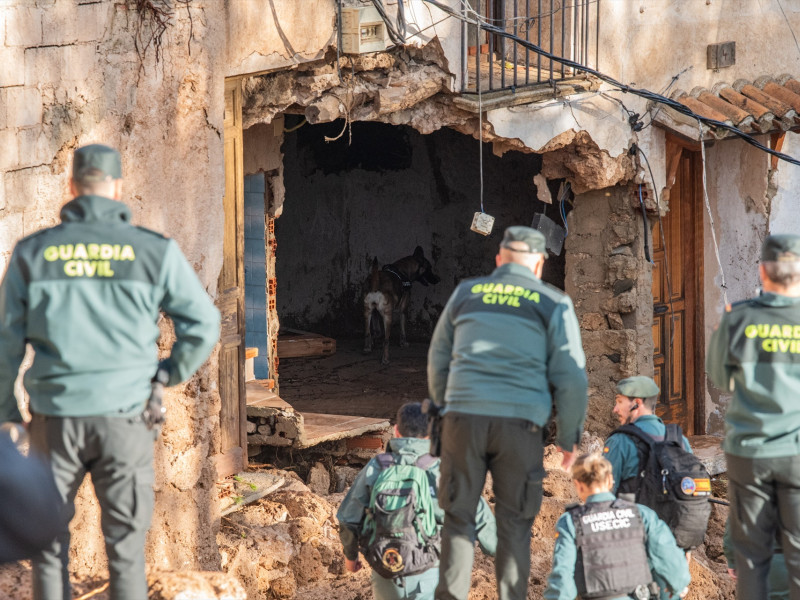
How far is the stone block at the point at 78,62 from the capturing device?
631 centimetres

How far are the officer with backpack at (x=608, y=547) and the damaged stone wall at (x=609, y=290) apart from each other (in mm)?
5356

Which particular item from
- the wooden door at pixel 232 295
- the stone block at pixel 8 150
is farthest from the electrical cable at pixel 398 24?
the stone block at pixel 8 150

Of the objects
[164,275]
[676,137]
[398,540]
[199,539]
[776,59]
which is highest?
[776,59]

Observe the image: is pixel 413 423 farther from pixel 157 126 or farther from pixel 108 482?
pixel 157 126

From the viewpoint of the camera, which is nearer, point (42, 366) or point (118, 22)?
point (42, 366)

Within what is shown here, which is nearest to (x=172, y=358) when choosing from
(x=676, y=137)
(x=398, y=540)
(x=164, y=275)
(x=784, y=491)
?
(x=164, y=275)

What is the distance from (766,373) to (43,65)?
4.19 meters

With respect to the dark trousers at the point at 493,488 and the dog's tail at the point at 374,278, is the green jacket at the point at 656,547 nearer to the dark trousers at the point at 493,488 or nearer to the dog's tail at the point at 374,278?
the dark trousers at the point at 493,488

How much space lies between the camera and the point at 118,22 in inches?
256

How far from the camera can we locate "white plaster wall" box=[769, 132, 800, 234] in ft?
37.2

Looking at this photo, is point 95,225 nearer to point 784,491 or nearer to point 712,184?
point 784,491

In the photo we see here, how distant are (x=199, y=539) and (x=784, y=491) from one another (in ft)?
12.5

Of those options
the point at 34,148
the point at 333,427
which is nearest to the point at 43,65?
the point at 34,148

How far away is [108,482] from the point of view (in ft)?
13.3
